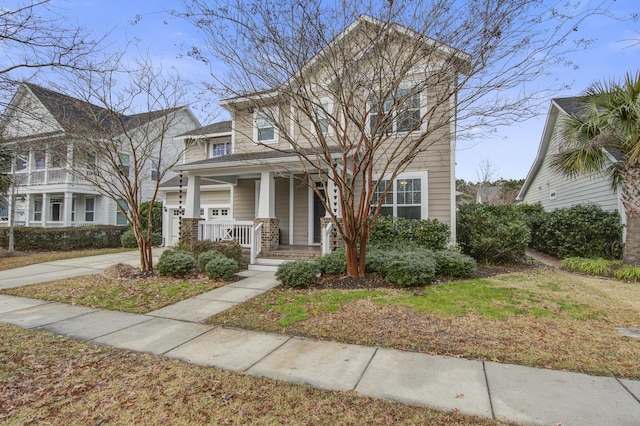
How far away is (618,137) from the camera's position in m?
8.17

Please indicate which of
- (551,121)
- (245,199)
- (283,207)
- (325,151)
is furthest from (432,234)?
(551,121)

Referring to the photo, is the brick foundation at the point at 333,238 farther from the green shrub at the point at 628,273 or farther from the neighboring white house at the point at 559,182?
the neighboring white house at the point at 559,182

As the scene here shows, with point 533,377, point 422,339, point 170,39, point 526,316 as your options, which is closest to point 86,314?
point 422,339

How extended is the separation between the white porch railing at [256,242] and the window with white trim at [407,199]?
3767mm

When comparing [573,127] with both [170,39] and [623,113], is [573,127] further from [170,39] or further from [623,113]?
[170,39]

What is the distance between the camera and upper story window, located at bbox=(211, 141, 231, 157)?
14.6 m

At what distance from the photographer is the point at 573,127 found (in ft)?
29.9

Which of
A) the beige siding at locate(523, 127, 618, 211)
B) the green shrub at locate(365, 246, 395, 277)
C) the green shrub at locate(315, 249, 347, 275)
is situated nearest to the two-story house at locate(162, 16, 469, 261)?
the green shrub at locate(315, 249, 347, 275)


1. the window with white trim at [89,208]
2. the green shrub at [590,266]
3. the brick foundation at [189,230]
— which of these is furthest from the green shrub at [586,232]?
the window with white trim at [89,208]

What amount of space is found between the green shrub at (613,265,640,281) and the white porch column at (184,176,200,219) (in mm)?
11895

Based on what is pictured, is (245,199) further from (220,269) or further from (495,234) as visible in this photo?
(495,234)

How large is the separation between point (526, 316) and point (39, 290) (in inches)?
367

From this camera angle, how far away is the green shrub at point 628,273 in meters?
7.60

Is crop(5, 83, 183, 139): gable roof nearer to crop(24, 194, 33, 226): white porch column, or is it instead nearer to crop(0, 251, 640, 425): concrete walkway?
crop(0, 251, 640, 425): concrete walkway
